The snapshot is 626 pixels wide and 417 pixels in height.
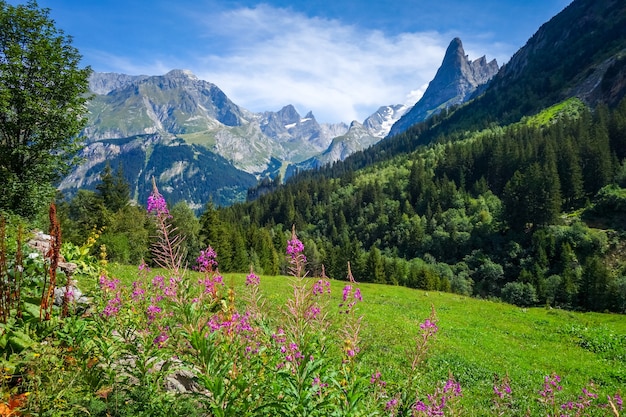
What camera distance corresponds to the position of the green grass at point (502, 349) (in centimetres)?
1382

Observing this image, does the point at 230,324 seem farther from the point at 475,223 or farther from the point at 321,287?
the point at 475,223

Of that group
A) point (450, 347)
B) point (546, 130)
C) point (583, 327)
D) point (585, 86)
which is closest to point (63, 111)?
point (450, 347)

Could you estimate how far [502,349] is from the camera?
19625mm

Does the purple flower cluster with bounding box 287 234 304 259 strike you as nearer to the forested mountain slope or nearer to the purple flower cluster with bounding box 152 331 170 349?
the purple flower cluster with bounding box 152 331 170 349

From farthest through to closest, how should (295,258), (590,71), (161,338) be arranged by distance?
(590,71), (161,338), (295,258)

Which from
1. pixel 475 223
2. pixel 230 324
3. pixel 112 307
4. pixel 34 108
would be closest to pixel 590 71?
pixel 475 223

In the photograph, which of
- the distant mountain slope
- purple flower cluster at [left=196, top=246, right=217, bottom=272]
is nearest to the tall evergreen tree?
purple flower cluster at [left=196, top=246, right=217, bottom=272]

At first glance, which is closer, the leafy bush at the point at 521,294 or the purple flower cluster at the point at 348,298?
the purple flower cluster at the point at 348,298

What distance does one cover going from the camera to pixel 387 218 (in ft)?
420

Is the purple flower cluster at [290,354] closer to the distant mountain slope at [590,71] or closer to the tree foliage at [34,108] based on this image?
the tree foliage at [34,108]

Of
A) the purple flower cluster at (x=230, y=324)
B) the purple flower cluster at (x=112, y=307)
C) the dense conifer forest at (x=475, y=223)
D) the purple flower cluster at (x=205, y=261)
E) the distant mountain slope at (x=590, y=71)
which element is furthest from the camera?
the distant mountain slope at (x=590, y=71)

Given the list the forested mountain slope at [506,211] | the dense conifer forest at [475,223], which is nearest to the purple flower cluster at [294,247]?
the dense conifer forest at [475,223]

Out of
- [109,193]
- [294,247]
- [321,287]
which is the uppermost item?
[109,193]

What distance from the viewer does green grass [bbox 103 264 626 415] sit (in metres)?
13.8
